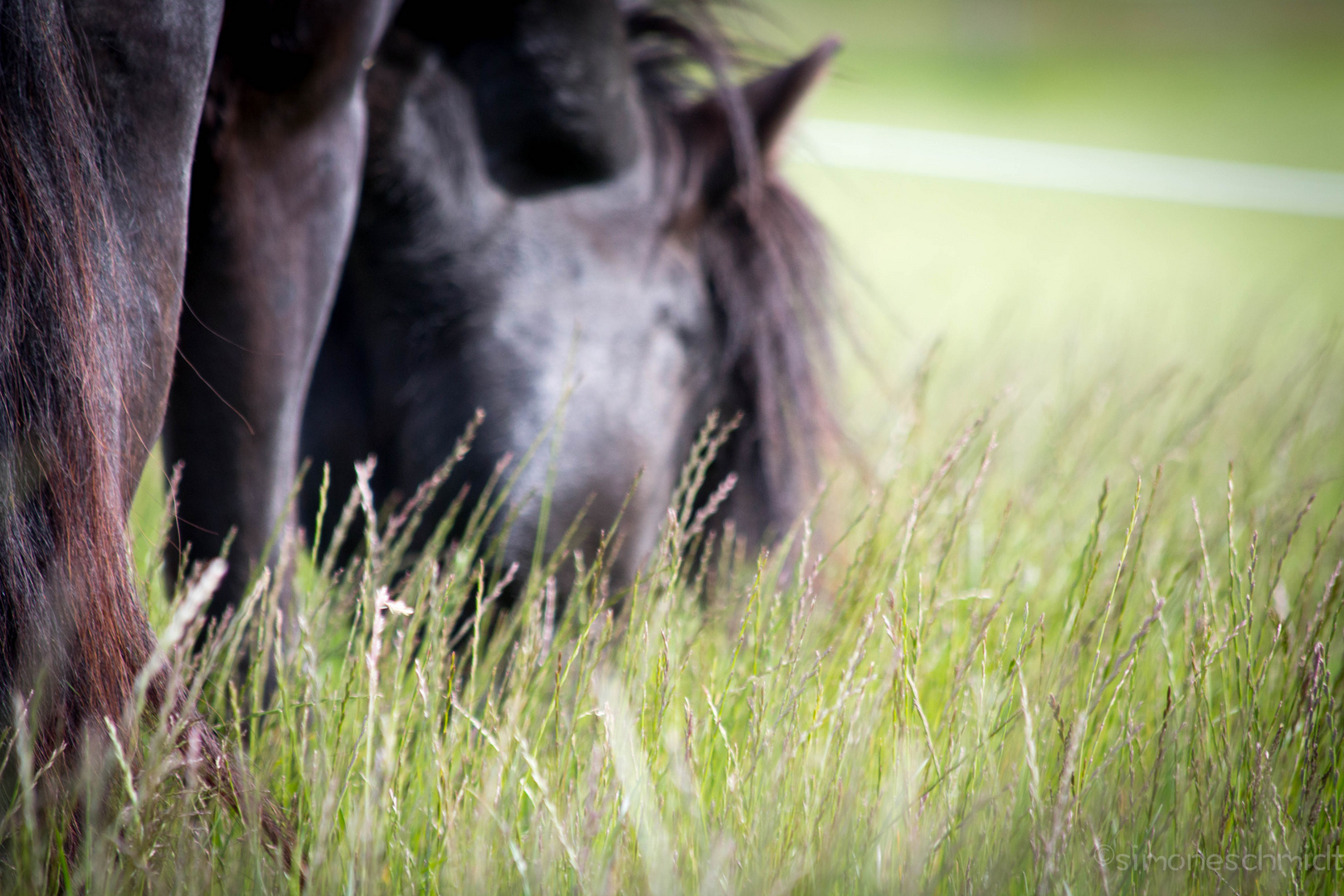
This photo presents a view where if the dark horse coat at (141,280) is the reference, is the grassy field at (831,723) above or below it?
below

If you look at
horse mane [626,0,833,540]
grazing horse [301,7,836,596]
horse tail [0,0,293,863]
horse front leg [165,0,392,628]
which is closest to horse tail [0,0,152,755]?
horse tail [0,0,293,863]

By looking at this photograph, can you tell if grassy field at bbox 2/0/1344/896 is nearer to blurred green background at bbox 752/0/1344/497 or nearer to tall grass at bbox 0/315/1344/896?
tall grass at bbox 0/315/1344/896

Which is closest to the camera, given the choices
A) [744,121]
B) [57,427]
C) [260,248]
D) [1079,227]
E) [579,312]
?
[57,427]

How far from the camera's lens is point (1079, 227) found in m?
8.99

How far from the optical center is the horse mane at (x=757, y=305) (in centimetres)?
177

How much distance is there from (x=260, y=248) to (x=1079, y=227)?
9.14 m

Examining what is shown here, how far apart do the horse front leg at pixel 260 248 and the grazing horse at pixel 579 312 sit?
10.0 inches

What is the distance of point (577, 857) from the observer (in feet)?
2.69

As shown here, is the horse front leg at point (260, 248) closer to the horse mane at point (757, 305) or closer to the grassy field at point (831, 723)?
the grassy field at point (831, 723)

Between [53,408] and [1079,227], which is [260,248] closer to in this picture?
[53,408]

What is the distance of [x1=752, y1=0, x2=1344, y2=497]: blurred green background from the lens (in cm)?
274

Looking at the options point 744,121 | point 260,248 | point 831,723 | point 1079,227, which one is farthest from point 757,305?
point 1079,227

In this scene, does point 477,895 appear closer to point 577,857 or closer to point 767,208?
point 577,857

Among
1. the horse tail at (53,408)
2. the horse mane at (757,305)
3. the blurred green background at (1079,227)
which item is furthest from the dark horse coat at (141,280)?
the blurred green background at (1079,227)
